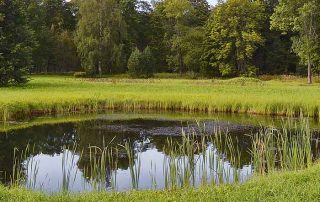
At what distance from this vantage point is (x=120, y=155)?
1563cm

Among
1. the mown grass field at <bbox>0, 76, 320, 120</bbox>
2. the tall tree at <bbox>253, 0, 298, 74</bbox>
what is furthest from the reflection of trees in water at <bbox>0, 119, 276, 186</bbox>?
the tall tree at <bbox>253, 0, 298, 74</bbox>

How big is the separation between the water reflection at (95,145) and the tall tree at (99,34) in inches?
1400

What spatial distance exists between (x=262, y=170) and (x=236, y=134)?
9.01 metres

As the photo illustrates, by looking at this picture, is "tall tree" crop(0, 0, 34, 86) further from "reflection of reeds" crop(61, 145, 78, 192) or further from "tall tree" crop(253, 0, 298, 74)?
"tall tree" crop(253, 0, 298, 74)

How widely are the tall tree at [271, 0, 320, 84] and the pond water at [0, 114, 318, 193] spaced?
26.6 meters

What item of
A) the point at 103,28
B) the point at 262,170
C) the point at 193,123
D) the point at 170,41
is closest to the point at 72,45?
the point at 103,28

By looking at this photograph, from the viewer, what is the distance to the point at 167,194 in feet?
28.1

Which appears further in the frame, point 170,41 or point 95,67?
point 170,41

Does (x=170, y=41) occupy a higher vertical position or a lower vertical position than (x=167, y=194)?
higher

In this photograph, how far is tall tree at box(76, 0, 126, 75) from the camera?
5862 cm

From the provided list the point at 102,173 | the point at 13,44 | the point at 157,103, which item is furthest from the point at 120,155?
the point at 13,44

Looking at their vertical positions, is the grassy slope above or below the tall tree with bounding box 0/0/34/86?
below

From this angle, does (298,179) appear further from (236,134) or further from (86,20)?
(86,20)

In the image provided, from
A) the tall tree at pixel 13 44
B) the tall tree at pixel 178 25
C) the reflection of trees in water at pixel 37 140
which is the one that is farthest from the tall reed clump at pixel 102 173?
the tall tree at pixel 178 25
